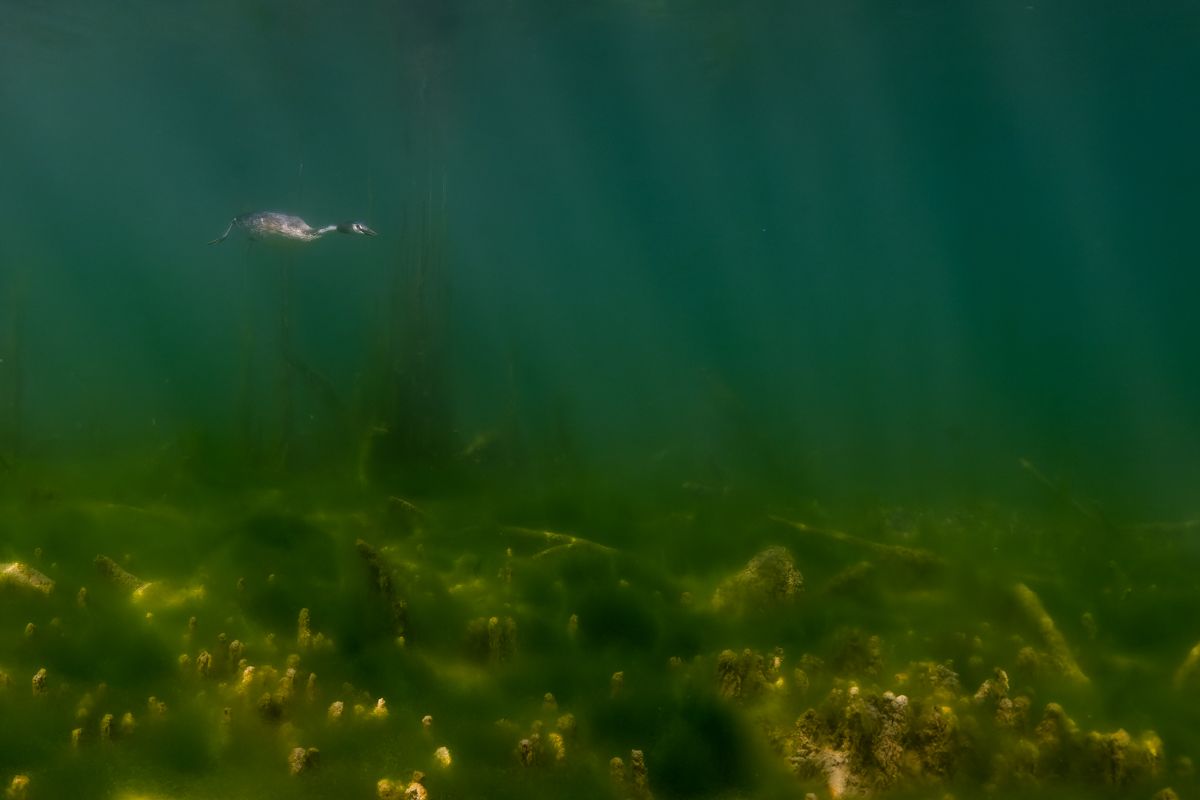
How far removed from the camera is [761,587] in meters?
4.21

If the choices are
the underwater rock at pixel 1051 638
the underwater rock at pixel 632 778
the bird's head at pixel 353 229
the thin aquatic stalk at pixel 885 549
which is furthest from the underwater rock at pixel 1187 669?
the bird's head at pixel 353 229

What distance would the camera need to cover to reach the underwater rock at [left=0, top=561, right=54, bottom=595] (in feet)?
11.4

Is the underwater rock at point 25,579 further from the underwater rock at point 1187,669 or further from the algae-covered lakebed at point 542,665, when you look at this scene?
the underwater rock at point 1187,669

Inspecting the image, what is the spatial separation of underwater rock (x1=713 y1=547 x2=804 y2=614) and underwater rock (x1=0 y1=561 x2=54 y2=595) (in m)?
3.47

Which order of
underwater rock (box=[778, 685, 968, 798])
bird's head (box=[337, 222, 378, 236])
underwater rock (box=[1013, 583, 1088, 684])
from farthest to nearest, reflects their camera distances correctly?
bird's head (box=[337, 222, 378, 236]) → underwater rock (box=[1013, 583, 1088, 684]) → underwater rock (box=[778, 685, 968, 798])

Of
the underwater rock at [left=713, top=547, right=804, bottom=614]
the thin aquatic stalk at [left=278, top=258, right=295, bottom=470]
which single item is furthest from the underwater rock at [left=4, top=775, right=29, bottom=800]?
the thin aquatic stalk at [left=278, top=258, right=295, bottom=470]

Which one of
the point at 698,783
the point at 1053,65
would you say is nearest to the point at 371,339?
the point at 698,783

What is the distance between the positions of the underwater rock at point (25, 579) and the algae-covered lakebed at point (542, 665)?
13mm

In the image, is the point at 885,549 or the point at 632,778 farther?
the point at 885,549

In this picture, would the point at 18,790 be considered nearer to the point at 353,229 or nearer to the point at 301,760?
the point at 301,760

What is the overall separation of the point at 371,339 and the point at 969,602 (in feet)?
27.3

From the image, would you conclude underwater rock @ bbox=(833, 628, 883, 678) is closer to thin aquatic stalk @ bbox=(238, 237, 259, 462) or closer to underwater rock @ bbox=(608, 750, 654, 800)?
underwater rock @ bbox=(608, 750, 654, 800)

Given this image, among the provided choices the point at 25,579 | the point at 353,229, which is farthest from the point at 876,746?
the point at 353,229

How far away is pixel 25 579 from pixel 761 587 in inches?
151
